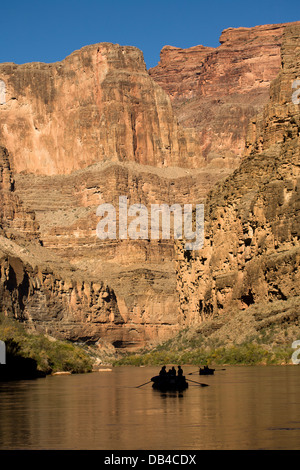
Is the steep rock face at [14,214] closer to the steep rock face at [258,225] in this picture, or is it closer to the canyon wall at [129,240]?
the canyon wall at [129,240]

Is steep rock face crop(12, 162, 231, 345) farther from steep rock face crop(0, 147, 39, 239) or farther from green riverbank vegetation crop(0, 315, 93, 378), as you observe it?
green riverbank vegetation crop(0, 315, 93, 378)

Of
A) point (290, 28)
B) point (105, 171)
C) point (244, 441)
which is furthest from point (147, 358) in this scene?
point (105, 171)

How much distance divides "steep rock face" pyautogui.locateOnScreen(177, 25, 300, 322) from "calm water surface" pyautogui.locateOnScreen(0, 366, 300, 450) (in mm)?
23892

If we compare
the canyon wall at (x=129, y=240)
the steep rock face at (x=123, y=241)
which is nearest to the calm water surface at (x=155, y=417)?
the canyon wall at (x=129, y=240)

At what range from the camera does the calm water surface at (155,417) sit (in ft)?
94.6

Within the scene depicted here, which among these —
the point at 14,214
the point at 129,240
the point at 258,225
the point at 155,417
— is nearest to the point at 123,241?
the point at 129,240

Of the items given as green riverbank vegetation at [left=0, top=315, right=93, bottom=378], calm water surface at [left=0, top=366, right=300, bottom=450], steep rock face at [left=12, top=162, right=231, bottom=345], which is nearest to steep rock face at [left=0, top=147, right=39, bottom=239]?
steep rock face at [left=12, top=162, right=231, bottom=345]

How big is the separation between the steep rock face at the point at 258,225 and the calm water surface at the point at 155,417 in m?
23.9

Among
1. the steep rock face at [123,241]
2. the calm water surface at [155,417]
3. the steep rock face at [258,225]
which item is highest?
the steep rock face at [123,241]

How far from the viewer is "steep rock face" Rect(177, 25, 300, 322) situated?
77.0 metres

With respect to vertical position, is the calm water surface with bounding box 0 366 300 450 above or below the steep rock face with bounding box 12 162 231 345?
below

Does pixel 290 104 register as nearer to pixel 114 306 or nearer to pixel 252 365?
pixel 252 365

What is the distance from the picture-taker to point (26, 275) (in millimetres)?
133125

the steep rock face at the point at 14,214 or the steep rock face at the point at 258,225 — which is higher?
the steep rock face at the point at 14,214
